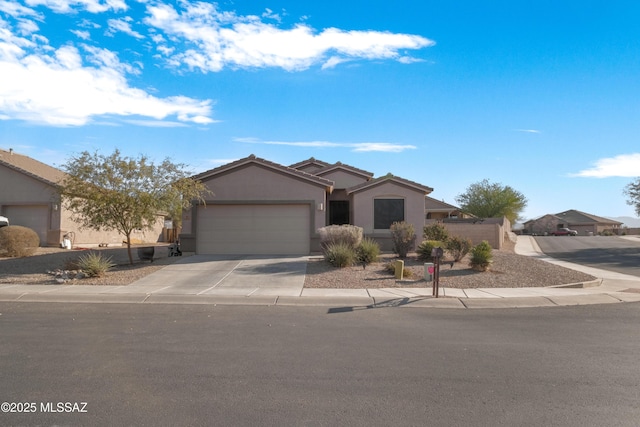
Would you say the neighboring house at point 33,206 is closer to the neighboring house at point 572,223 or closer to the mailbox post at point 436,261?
the mailbox post at point 436,261

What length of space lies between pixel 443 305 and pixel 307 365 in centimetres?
630

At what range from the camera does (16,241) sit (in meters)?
21.2

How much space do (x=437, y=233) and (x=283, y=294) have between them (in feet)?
36.0

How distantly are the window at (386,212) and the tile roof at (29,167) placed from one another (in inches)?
604

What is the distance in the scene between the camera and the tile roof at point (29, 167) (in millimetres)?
26395

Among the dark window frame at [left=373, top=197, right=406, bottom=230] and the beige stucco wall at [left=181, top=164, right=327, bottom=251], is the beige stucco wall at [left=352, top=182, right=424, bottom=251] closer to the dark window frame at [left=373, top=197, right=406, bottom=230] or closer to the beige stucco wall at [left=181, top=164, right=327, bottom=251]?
the dark window frame at [left=373, top=197, right=406, bottom=230]

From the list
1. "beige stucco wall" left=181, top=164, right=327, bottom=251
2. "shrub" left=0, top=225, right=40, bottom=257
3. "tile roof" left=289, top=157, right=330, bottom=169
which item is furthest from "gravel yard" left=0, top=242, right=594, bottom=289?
"tile roof" left=289, top=157, right=330, bottom=169

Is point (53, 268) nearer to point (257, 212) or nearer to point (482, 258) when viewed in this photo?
point (257, 212)

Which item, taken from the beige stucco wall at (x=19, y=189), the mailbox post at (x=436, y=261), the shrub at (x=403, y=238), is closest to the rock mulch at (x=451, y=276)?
the shrub at (x=403, y=238)

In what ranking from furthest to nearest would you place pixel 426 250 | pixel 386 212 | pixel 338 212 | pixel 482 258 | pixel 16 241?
pixel 338 212 < pixel 386 212 < pixel 16 241 < pixel 426 250 < pixel 482 258

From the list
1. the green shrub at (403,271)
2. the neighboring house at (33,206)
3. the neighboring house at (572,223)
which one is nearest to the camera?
the green shrub at (403,271)

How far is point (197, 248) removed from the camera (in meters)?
22.6

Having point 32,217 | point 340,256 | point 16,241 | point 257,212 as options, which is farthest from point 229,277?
point 32,217

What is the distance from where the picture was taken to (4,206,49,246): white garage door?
1040 inches
